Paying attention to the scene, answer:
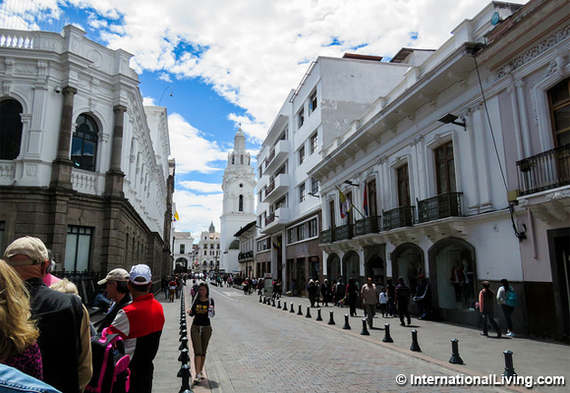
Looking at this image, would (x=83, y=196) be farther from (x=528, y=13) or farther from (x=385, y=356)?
(x=528, y=13)

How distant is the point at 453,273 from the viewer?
15.8 m

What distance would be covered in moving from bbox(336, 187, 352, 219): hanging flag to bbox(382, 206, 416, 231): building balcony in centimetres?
402

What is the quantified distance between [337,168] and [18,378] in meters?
26.2

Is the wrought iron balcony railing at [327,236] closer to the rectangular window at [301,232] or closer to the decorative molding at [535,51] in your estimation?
the rectangular window at [301,232]

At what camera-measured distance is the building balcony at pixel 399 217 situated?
1786 cm

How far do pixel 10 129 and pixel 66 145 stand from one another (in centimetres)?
259

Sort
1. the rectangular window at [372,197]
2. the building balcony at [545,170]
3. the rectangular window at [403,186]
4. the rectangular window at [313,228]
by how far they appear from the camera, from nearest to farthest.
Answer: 1. the building balcony at [545,170]
2. the rectangular window at [403,186]
3. the rectangular window at [372,197]
4. the rectangular window at [313,228]

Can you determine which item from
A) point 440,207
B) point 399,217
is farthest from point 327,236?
point 440,207

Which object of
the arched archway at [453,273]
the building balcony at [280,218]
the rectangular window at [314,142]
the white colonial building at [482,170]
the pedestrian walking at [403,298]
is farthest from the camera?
the building balcony at [280,218]

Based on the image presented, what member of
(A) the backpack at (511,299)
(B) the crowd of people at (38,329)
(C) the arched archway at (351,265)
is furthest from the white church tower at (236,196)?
(B) the crowd of people at (38,329)

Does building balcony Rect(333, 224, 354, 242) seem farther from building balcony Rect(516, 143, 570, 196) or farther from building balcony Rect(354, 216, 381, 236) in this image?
building balcony Rect(516, 143, 570, 196)

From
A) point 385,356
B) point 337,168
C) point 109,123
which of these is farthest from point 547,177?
point 109,123

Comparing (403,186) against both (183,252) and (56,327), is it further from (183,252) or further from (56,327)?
(183,252)

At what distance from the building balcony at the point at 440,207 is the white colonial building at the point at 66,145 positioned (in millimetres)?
13953
